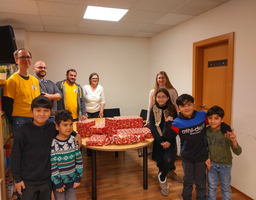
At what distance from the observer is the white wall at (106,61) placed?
4.62 meters

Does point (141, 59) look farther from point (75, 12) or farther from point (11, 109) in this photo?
point (11, 109)

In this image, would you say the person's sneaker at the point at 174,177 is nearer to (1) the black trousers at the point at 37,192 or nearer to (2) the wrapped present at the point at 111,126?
(2) the wrapped present at the point at 111,126

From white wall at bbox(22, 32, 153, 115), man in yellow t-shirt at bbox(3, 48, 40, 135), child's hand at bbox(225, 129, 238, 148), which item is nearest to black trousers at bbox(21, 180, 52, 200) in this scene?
man in yellow t-shirt at bbox(3, 48, 40, 135)

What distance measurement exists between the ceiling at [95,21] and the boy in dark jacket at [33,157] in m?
1.84

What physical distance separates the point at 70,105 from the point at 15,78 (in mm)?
1465

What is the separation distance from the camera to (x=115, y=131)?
2602 mm

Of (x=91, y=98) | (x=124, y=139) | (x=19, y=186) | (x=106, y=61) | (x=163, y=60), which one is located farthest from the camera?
(x=106, y=61)

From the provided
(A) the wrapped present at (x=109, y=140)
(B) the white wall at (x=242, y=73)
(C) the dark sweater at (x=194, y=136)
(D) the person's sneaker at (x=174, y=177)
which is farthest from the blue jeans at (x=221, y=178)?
(A) the wrapped present at (x=109, y=140)

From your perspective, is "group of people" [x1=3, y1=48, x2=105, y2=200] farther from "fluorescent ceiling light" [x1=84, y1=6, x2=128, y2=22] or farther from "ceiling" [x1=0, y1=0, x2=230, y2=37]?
"fluorescent ceiling light" [x1=84, y1=6, x2=128, y2=22]

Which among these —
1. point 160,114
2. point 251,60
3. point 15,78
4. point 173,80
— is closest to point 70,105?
point 15,78

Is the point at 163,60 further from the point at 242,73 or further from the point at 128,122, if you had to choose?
the point at 128,122

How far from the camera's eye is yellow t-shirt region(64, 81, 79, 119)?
12.3 feet

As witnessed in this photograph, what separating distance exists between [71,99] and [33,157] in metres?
2.07

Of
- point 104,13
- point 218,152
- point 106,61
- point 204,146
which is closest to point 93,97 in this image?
point 106,61
